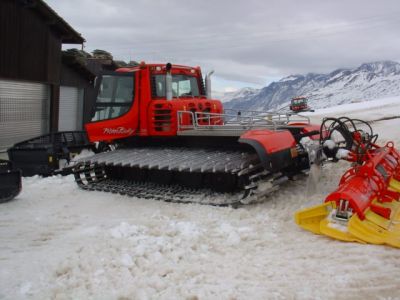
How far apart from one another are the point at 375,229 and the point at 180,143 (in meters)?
4.57

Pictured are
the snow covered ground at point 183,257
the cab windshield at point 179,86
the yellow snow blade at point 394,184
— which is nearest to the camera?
the snow covered ground at point 183,257

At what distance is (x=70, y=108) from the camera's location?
17703 mm

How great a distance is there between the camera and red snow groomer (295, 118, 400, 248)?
16.8 feet

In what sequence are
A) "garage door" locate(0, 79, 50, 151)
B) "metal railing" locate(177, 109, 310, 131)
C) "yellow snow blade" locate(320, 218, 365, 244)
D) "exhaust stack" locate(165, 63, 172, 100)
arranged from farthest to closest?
"garage door" locate(0, 79, 50, 151) → "exhaust stack" locate(165, 63, 172, 100) → "metal railing" locate(177, 109, 310, 131) → "yellow snow blade" locate(320, 218, 365, 244)

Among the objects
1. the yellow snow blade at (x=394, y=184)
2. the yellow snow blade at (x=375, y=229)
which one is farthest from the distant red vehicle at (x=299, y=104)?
the yellow snow blade at (x=375, y=229)

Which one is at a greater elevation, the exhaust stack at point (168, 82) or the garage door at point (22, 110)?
the exhaust stack at point (168, 82)

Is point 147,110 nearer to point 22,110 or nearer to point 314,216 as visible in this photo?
point 314,216

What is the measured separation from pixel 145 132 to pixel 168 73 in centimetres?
124

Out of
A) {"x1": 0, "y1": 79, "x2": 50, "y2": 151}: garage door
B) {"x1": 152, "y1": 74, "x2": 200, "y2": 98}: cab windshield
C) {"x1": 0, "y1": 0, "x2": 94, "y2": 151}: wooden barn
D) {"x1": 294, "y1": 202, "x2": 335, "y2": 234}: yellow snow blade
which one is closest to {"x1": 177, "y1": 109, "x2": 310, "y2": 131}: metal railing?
{"x1": 152, "y1": 74, "x2": 200, "y2": 98}: cab windshield

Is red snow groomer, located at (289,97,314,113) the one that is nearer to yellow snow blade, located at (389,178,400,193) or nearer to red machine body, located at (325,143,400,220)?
yellow snow blade, located at (389,178,400,193)

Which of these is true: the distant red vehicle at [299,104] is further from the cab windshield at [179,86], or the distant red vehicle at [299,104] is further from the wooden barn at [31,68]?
the cab windshield at [179,86]

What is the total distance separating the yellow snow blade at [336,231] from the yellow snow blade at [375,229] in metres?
0.05

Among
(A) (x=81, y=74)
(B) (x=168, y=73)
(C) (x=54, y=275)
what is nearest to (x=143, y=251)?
(C) (x=54, y=275)

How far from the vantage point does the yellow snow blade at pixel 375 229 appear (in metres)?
4.86
